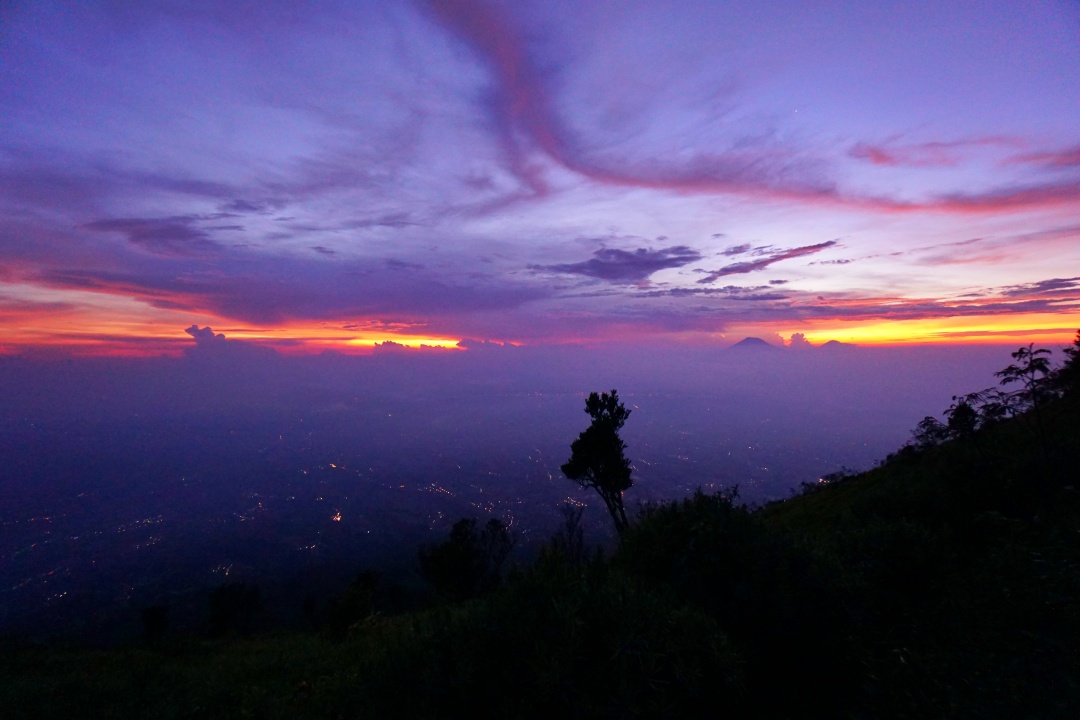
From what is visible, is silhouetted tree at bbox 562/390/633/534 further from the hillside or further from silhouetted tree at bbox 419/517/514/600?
the hillside

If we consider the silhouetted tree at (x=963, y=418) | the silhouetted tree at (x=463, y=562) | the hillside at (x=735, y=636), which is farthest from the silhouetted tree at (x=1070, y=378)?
the silhouetted tree at (x=463, y=562)

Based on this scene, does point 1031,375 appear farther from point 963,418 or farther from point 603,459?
point 603,459

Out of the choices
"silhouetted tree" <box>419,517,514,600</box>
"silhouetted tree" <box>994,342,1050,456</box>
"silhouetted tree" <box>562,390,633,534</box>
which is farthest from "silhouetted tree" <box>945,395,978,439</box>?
"silhouetted tree" <box>419,517,514,600</box>

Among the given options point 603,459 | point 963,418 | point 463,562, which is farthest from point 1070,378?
point 463,562

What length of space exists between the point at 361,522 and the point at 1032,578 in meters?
113

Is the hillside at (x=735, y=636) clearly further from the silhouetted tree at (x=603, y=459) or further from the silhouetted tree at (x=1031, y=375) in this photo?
the silhouetted tree at (x=603, y=459)

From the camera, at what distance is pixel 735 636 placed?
5914 mm

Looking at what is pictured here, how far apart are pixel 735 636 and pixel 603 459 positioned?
2112 cm

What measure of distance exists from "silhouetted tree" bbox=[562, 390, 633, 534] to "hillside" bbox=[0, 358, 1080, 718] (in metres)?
16.3

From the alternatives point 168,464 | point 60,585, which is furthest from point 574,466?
point 168,464

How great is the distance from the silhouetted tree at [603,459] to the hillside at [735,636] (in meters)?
16.3

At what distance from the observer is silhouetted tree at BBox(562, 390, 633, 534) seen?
26.8m

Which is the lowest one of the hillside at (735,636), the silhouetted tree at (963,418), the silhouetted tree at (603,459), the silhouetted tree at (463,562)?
the silhouetted tree at (463,562)

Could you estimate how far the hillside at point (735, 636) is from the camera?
14.4 ft
